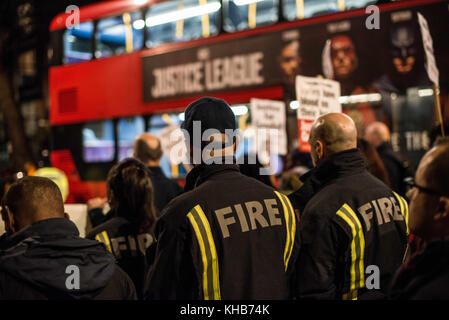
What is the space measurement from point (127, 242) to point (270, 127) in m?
4.18

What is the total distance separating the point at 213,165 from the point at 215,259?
434 millimetres

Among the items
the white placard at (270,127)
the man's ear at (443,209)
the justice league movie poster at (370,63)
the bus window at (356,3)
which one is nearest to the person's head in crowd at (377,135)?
the justice league movie poster at (370,63)

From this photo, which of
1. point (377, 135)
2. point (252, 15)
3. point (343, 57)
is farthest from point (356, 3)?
point (377, 135)

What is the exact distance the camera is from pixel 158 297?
2.37 meters

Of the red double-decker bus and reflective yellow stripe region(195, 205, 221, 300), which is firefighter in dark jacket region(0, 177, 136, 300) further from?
the red double-decker bus

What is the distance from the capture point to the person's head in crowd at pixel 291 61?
8.38 m

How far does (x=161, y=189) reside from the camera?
493 cm

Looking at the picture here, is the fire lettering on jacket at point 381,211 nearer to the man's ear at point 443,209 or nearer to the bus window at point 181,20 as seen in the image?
the man's ear at point 443,209

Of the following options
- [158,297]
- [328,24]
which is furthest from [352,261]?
[328,24]

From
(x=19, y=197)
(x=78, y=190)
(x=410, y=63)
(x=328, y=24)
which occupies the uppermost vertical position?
(x=328, y=24)

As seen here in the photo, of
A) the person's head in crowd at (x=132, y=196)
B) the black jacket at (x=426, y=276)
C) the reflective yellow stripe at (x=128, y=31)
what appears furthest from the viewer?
the reflective yellow stripe at (x=128, y=31)

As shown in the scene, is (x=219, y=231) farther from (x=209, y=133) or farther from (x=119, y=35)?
(x=119, y=35)

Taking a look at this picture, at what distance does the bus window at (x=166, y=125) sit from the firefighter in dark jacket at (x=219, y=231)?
6.98 meters

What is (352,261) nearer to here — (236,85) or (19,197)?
(19,197)
